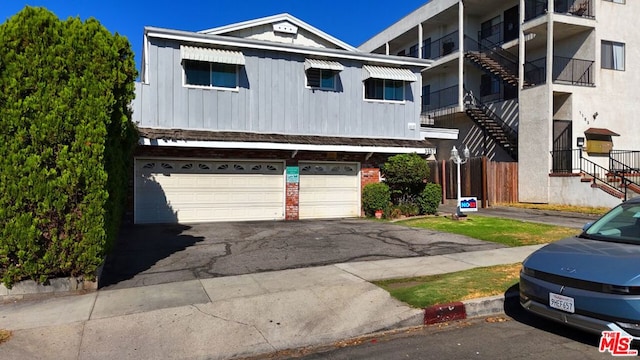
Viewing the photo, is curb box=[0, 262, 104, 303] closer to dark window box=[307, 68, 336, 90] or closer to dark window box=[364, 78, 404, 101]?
dark window box=[307, 68, 336, 90]

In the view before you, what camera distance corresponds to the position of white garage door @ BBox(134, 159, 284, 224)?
1410 cm

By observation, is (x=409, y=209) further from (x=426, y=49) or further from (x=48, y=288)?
A: (x=426, y=49)

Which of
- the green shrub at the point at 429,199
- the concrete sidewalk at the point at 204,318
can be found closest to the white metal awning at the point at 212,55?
the green shrub at the point at 429,199

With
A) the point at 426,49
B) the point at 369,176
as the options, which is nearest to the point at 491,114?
the point at 426,49

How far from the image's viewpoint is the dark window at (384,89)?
16.9 m

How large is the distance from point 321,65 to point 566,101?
489 inches

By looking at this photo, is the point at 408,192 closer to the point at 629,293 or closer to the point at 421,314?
the point at 421,314

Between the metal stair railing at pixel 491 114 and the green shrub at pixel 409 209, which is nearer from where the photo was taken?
the green shrub at pixel 409 209

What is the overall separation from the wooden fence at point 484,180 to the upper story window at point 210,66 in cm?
1192

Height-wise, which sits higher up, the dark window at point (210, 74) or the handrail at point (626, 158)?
the dark window at point (210, 74)

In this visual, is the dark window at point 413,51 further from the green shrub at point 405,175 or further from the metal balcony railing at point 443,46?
the green shrub at point 405,175

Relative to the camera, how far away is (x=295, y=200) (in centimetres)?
1565

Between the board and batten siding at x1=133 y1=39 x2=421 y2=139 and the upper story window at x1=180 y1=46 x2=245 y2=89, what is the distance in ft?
0.79
